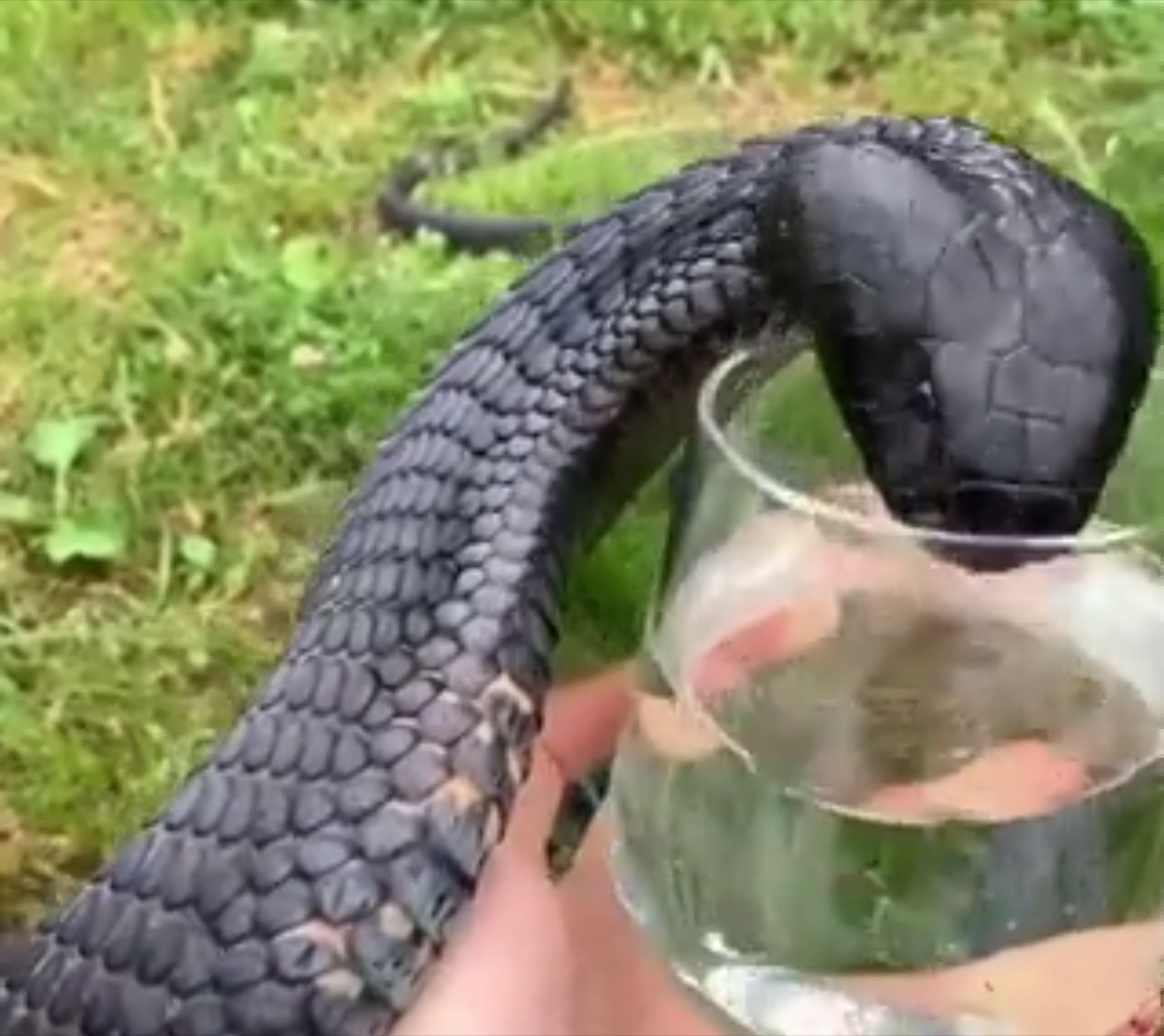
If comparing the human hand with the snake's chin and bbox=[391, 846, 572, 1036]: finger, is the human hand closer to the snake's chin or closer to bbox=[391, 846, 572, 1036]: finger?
bbox=[391, 846, 572, 1036]: finger

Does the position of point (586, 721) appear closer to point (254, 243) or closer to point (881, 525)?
point (881, 525)

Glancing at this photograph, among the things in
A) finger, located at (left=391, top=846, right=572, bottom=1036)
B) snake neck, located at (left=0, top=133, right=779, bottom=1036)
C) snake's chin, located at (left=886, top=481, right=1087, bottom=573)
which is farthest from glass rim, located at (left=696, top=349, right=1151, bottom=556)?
A: finger, located at (left=391, top=846, right=572, bottom=1036)

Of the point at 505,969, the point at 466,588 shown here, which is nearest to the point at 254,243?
the point at 466,588

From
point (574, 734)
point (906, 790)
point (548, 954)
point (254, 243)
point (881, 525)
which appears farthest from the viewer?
point (254, 243)

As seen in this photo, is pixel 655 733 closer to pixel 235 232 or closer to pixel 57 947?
pixel 57 947

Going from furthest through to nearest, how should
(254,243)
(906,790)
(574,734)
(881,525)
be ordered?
(254,243) < (574,734) < (906,790) < (881,525)

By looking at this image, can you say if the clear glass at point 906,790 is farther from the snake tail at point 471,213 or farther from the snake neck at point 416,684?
the snake tail at point 471,213
